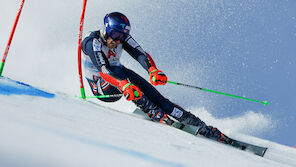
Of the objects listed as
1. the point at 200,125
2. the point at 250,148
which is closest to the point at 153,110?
the point at 200,125

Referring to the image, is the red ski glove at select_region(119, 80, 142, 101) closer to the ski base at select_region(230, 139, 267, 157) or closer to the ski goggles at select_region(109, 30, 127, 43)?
the ski goggles at select_region(109, 30, 127, 43)

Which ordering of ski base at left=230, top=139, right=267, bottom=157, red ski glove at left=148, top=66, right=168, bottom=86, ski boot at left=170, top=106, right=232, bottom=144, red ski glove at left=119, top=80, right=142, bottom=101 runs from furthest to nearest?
red ski glove at left=148, top=66, right=168, bottom=86 → ski boot at left=170, top=106, right=232, bottom=144 → red ski glove at left=119, top=80, right=142, bottom=101 → ski base at left=230, top=139, right=267, bottom=157

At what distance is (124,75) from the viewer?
420cm

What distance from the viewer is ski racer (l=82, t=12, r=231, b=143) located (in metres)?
3.56

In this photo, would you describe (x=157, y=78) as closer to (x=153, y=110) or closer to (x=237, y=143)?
(x=153, y=110)

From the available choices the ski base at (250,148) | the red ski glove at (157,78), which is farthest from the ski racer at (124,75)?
the ski base at (250,148)

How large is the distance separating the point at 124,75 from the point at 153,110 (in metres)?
0.86

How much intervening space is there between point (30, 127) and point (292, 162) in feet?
9.28

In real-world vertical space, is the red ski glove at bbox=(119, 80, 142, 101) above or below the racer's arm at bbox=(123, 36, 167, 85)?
below

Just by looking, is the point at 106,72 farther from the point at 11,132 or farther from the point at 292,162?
the point at 11,132

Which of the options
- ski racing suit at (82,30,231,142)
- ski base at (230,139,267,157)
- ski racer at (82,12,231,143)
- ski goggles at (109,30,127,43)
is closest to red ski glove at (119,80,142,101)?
ski racer at (82,12,231,143)

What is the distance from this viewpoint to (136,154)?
124cm

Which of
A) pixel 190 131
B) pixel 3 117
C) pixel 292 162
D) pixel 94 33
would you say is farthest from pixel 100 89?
pixel 3 117

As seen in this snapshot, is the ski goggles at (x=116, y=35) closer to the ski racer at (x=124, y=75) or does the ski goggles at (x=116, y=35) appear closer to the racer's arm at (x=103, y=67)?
the ski racer at (x=124, y=75)
